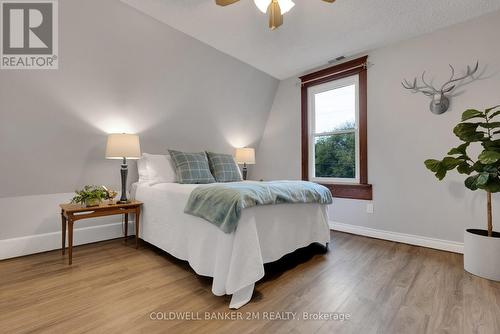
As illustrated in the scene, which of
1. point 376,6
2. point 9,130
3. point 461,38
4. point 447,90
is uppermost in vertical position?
point 376,6

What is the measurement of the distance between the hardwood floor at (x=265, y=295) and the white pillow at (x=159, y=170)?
84 centimetres

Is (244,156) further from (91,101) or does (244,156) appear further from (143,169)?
(91,101)

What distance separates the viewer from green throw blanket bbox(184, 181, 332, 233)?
5.17ft

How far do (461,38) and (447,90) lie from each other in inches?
21.0

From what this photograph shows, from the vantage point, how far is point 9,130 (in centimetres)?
209

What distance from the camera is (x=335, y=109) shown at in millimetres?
3469

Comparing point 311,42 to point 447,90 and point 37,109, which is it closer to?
point 447,90

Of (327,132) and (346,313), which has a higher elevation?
(327,132)

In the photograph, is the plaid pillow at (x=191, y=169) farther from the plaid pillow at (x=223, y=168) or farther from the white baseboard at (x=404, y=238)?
the white baseboard at (x=404, y=238)

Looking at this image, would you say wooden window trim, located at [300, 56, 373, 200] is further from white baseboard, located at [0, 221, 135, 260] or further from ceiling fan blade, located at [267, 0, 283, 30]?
white baseboard, located at [0, 221, 135, 260]

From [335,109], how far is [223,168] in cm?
185

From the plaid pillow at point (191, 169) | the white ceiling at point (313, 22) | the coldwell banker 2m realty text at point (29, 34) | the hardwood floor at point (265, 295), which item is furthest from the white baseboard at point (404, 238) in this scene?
the coldwell banker 2m realty text at point (29, 34)

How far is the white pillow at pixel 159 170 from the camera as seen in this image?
2.77 meters

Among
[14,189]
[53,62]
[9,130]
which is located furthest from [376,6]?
[14,189]
